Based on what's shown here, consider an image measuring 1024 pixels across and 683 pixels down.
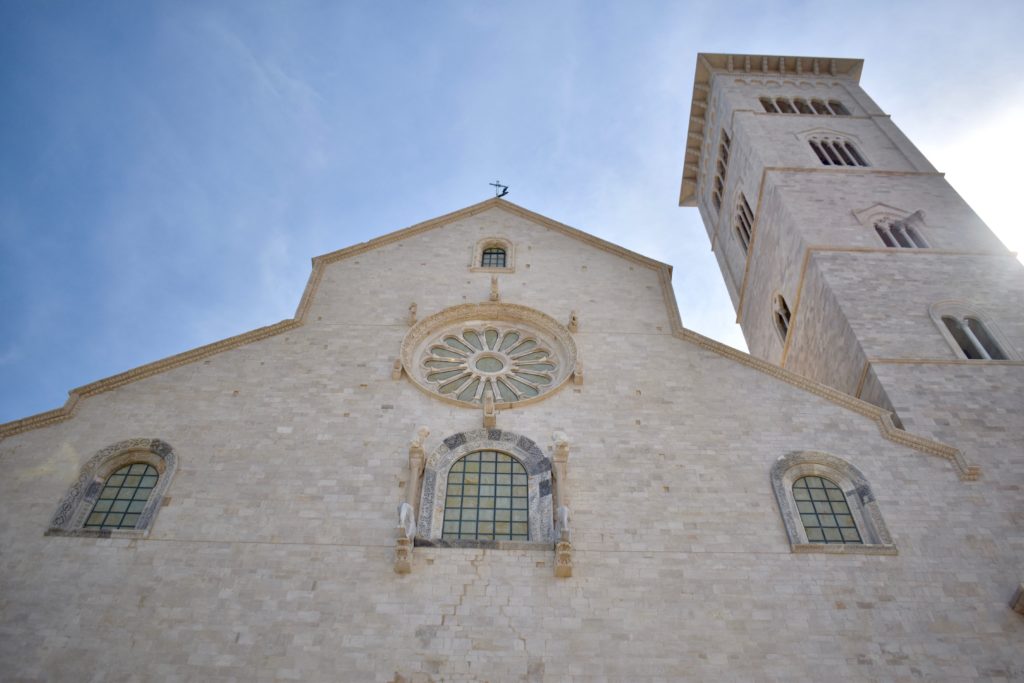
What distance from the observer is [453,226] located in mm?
22219

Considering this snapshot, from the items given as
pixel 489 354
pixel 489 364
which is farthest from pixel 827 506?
pixel 489 354

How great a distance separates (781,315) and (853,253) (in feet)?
15.0

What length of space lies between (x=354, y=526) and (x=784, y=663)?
23.0ft

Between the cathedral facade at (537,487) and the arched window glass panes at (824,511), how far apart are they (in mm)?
48

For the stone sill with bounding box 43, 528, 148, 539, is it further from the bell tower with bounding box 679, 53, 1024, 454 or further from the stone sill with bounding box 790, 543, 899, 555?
the bell tower with bounding box 679, 53, 1024, 454

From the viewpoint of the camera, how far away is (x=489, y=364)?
1784cm

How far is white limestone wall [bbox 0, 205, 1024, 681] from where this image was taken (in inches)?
441

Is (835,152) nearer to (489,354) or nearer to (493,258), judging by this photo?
(493,258)

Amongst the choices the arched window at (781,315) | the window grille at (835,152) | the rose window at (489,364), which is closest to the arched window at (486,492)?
the rose window at (489,364)

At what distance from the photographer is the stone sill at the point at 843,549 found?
12758 mm

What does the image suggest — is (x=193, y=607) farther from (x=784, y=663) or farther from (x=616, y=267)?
(x=616, y=267)

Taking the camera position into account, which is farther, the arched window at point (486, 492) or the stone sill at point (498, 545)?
the arched window at point (486, 492)

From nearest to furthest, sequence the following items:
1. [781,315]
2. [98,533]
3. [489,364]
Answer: [98,533], [489,364], [781,315]

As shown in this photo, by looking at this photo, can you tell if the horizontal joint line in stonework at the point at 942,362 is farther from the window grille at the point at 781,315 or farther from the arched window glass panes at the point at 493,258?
the arched window glass panes at the point at 493,258
